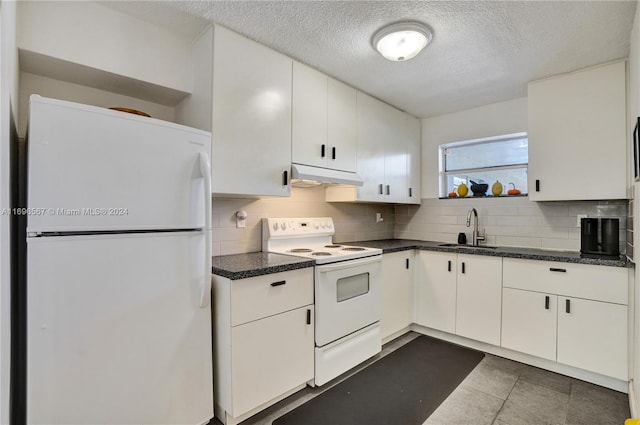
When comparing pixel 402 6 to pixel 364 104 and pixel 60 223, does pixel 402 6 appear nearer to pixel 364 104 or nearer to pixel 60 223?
pixel 364 104

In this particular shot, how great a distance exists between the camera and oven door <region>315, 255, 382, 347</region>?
2.12 metres

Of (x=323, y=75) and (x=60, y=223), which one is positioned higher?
(x=323, y=75)

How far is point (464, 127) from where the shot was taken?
3.38 metres

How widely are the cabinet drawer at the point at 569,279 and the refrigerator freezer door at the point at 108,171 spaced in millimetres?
2401

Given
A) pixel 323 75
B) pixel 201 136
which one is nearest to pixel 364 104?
pixel 323 75

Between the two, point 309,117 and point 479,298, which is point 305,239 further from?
point 479,298

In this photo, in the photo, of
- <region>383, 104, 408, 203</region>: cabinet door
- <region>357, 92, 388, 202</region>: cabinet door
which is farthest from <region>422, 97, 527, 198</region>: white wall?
<region>357, 92, 388, 202</region>: cabinet door

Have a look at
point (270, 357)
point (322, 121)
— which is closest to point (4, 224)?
point (270, 357)

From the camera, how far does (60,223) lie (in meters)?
1.25

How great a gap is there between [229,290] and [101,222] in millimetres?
697

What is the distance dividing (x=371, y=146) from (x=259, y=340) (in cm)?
202

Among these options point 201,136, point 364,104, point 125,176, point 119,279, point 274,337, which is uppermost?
point 364,104

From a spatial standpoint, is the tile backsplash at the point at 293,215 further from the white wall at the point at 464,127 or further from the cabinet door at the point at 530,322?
the cabinet door at the point at 530,322

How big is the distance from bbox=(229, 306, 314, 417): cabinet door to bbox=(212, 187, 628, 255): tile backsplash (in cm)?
74
